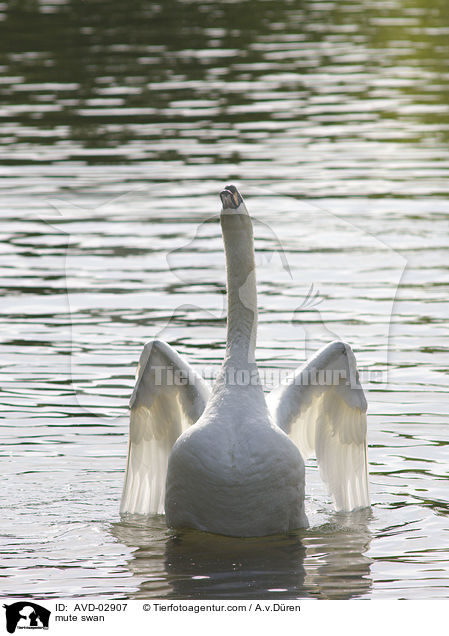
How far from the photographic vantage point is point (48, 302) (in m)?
16.2

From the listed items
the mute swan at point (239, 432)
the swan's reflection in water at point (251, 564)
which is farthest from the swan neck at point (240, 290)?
the swan's reflection in water at point (251, 564)

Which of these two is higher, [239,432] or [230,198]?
[230,198]

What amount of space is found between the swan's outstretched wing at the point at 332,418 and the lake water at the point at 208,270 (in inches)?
9.9

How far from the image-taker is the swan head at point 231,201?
961cm

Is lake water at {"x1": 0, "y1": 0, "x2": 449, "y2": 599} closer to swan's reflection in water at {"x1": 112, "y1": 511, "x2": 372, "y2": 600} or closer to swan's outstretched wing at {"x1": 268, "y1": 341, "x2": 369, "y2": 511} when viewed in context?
swan's reflection in water at {"x1": 112, "y1": 511, "x2": 372, "y2": 600}

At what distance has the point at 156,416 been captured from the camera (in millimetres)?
10672

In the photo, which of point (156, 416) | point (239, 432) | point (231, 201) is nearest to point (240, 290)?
point (231, 201)

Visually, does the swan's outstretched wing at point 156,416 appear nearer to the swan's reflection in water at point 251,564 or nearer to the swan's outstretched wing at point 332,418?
the swan's reflection in water at point 251,564

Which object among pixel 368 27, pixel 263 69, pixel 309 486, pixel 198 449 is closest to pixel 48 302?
pixel 309 486

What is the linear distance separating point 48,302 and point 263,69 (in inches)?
672

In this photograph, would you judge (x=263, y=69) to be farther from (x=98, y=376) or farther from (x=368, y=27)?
(x=98, y=376)

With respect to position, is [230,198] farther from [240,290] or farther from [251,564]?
[251,564]

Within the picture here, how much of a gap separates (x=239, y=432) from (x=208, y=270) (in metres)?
7.75
